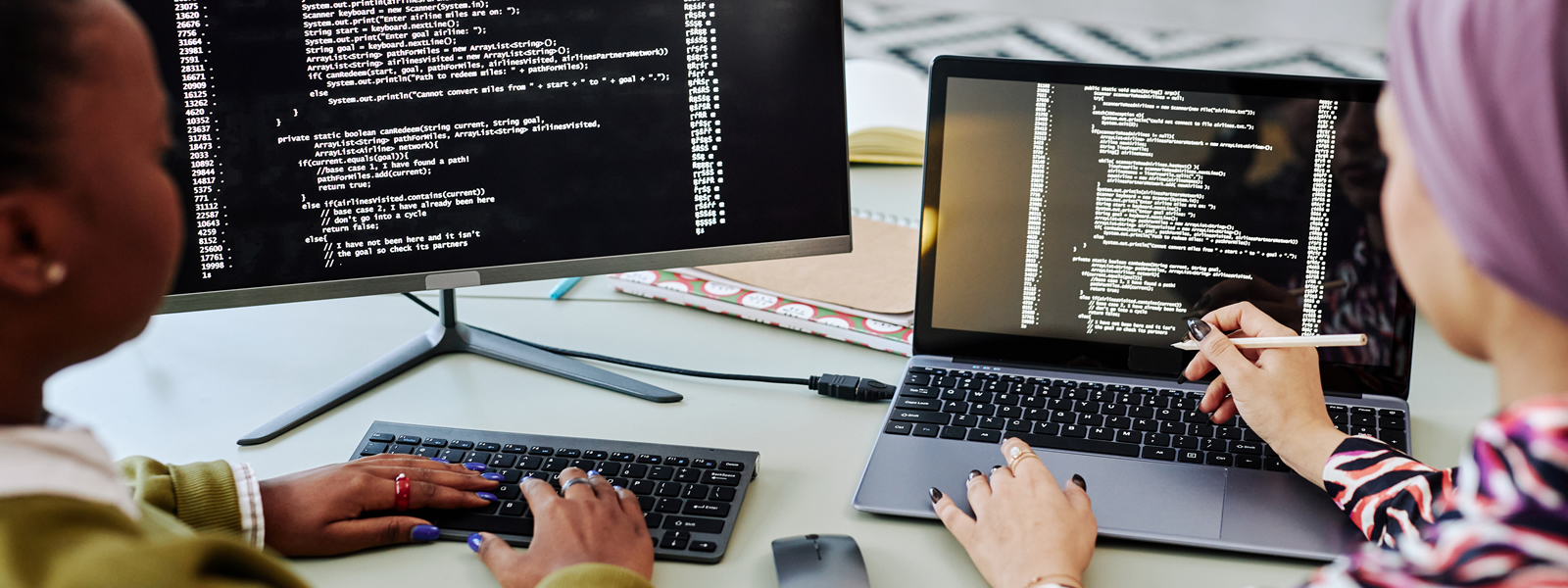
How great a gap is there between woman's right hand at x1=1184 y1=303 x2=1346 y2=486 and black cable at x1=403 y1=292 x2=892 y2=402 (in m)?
0.28

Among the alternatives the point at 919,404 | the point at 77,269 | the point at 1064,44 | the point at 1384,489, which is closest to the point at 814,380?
the point at 919,404

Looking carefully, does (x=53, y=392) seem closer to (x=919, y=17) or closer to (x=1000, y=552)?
(x=1000, y=552)

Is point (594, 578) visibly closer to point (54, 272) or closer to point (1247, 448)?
point (54, 272)

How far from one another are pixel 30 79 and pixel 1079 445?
29.5 inches

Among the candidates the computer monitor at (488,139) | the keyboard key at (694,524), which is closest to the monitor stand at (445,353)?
the computer monitor at (488,139)

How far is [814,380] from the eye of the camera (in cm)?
108

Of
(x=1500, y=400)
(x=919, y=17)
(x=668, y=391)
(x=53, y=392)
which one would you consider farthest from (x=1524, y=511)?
(x=919, y=17)

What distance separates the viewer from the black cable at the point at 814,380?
42.0 inches

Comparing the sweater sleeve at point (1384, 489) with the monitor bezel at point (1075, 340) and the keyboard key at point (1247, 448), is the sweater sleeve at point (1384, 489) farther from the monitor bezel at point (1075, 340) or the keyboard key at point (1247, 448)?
the monitor bezel at point (1075, 340)

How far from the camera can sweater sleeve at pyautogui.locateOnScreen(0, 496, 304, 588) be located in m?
0.47

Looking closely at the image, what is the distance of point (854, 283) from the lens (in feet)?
4.15

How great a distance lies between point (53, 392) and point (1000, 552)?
87 centimetres

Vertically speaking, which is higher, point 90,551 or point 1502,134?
point 1502,134

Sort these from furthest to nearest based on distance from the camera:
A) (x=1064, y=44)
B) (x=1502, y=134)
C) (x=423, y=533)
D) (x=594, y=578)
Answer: (x=1064, y=44)
(x=423, y=533)
(x=594, y=578)
(x=1502, y=134)
